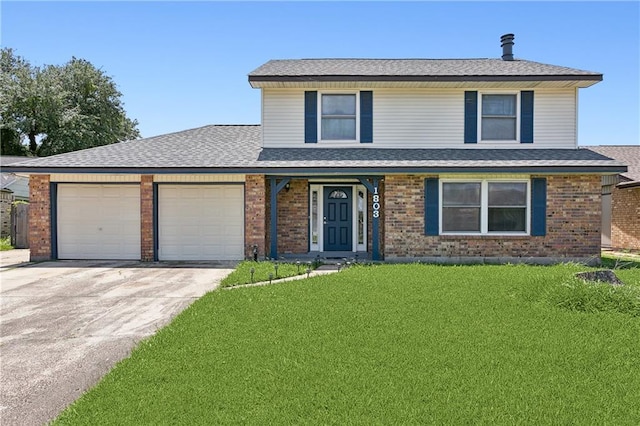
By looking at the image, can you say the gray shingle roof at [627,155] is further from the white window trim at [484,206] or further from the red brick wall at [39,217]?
the red brick wall at [39,217]

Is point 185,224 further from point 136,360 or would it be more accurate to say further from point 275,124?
point 136,360

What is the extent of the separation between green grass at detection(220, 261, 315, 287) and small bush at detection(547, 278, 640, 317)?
5.32m

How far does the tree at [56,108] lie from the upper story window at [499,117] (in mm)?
34716

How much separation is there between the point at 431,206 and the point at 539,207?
3.04 meters

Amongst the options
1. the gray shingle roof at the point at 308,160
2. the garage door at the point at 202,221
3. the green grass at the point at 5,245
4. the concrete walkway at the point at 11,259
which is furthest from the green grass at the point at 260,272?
the green grass at the point at 5,245

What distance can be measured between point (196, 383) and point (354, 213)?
9870mm

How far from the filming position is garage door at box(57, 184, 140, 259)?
512 inches

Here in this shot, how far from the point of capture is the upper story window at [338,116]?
1313 cm

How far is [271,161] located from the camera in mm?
12133

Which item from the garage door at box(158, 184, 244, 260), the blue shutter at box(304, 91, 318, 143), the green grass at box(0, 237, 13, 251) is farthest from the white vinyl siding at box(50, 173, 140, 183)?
the green grass at box(0, 237, 13, 251)

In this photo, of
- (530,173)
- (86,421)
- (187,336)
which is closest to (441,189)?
(530,173)

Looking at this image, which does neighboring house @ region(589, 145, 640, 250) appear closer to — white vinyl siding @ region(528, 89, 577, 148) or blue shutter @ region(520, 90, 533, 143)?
white vinyl siding @ region(528, 89, 577, 148)

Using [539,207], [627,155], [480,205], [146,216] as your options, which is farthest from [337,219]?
[627,155]

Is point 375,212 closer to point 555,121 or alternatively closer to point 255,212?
point 255,212
